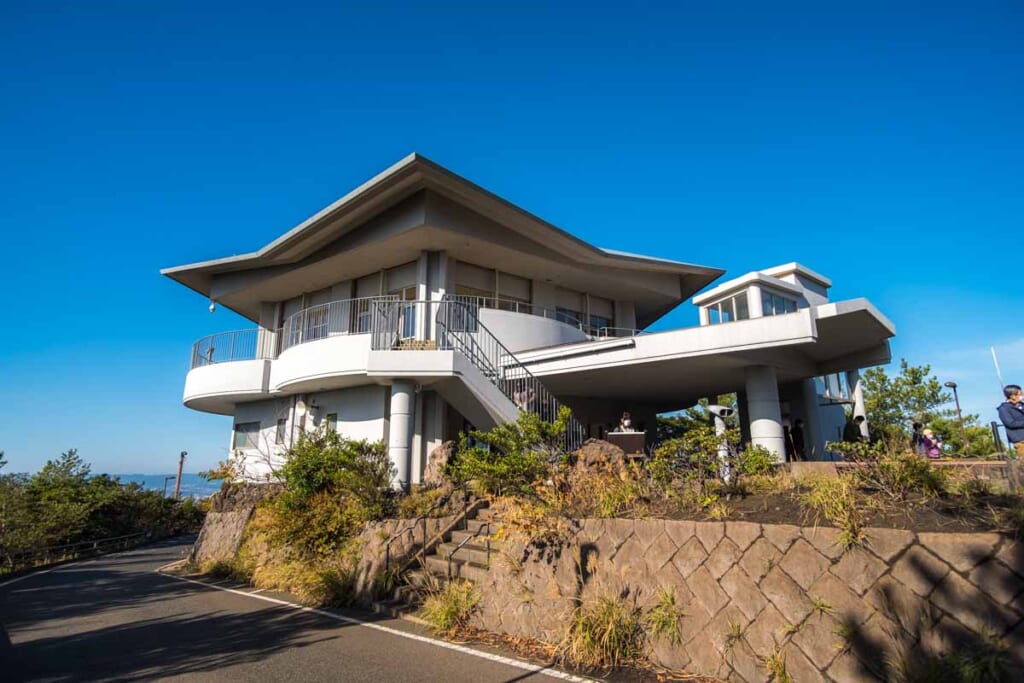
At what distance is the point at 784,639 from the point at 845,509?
1.18m

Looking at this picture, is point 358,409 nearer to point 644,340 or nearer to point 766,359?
point 644,340

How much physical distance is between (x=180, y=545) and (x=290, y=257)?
11.9 metres

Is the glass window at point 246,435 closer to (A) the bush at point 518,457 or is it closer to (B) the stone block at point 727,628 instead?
(A) the bush at point 518,457

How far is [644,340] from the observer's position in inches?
497

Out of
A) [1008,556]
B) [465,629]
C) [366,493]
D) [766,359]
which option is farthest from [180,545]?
[1008,556]

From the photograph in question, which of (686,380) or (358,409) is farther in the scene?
(358,409)

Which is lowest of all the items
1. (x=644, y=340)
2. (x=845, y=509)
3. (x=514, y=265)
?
(x=845, y=509)

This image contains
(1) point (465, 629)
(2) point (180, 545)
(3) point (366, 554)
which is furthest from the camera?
(2) point (180, 545)

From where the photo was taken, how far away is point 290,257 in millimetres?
18000

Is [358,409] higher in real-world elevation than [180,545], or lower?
higher

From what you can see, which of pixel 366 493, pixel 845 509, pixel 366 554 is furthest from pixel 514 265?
pixel 845 509

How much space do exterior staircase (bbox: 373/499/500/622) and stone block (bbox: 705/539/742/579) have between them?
2.89m

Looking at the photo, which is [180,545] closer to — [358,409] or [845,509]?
[358,409]

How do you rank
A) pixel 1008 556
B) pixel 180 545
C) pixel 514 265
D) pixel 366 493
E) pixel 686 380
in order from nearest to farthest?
pixel 1008 556 < pixel 366 493 < pixel 686 380 < pixel 514 265 < pixel 180 545
